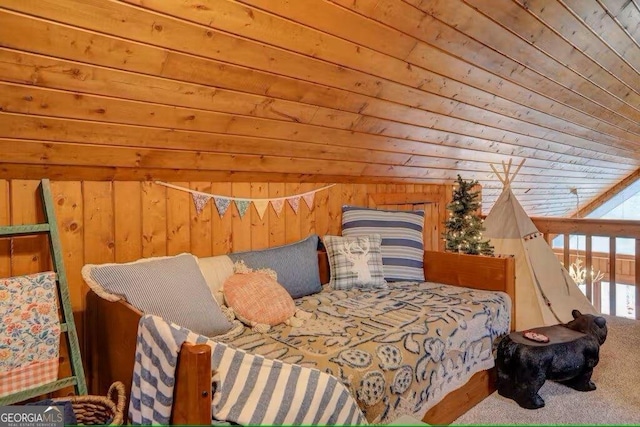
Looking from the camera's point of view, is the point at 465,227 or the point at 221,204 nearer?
the point at 221,204

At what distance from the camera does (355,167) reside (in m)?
3.16

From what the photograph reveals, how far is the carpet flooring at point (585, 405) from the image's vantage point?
210 cm

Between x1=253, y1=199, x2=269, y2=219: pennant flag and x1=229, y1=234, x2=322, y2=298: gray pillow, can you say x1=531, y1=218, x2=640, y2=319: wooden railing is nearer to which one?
x1=229, y1=234, x2=322, y2=298: gray pillow

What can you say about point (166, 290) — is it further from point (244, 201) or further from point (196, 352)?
point (244, 201)

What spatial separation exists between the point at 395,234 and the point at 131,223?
1.76 meters

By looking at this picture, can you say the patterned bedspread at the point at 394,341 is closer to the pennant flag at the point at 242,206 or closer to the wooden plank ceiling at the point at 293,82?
the pennant flag at the point at 242,206

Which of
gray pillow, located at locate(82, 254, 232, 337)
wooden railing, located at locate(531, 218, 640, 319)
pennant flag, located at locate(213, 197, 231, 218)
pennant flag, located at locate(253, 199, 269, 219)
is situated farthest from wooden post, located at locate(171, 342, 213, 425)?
wooden railing, located at locate(531, 218, 640, 319)

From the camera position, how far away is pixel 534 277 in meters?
3.20

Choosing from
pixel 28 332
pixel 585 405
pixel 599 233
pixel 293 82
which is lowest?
→ pixel 585 405

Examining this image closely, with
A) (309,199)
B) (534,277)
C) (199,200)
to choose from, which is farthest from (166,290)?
(534,277)

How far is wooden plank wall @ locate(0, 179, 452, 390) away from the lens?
1.87m

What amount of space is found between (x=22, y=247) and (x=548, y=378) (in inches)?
103

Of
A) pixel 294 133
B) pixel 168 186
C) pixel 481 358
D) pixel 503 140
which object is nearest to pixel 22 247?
pixel 168 186

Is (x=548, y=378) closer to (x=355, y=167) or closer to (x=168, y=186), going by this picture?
(x=355, y=167)
